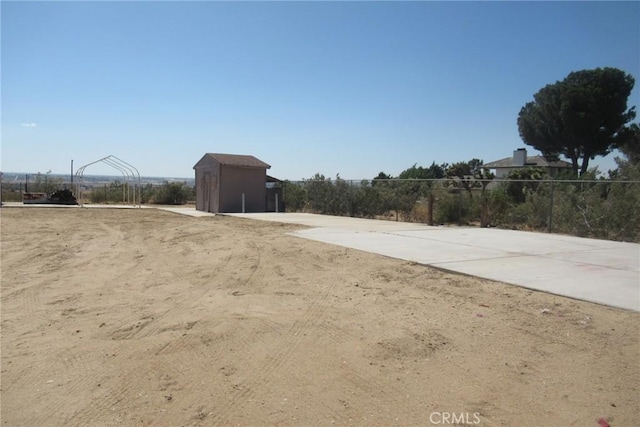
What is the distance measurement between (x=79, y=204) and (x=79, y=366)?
105 ft

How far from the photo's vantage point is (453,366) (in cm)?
445

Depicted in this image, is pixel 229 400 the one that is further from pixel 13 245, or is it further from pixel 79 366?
pixel 13 245

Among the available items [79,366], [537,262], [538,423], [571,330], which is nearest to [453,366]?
[538,423]

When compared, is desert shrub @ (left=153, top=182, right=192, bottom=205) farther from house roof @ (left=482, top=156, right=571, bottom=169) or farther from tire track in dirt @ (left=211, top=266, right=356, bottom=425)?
tire track in dirt @ (left=211, top=266, right=356, bottom=425)

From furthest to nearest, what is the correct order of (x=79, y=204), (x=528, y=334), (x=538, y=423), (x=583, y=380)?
(x=79, y=204), (x=528, y=334), (x=583, y=380), (x=538, y=423)

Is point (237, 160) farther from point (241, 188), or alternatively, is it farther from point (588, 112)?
point (588, 112)

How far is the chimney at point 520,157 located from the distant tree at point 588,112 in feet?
14.0

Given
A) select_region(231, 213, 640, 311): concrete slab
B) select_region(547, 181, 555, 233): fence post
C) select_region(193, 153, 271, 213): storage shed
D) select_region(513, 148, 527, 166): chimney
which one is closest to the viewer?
select_region(231, 213, 640, 311): concrete slab

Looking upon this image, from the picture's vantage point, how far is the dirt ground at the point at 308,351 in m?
3.66

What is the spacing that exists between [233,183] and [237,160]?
1.56 m

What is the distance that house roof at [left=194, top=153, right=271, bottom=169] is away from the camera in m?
27.8

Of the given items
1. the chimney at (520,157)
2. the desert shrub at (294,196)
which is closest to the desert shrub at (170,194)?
the desert shrub at (294,196)

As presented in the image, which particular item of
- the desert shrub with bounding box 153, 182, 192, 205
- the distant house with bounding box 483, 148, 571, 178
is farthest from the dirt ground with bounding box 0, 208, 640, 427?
the distant house with bounding box 483, 148, 571, 178

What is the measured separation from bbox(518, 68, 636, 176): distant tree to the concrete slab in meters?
28.0
